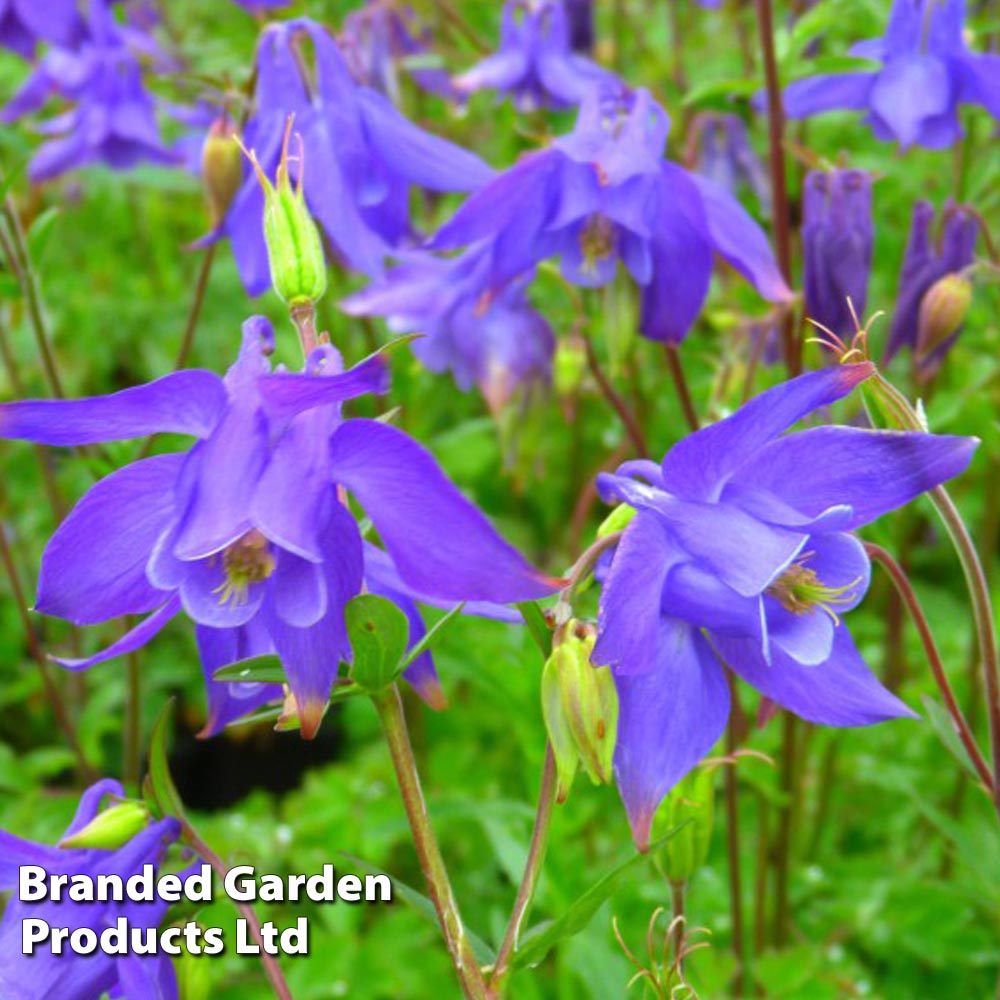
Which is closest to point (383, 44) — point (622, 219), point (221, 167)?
point (221, 167)

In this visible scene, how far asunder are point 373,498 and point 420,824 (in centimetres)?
21

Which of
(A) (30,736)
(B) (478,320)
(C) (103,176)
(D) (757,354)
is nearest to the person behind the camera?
(D) (757,354)

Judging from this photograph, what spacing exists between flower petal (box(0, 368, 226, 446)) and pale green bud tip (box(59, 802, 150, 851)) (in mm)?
247

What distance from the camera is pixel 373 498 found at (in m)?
0.80

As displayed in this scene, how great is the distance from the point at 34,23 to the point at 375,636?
140 centimetres

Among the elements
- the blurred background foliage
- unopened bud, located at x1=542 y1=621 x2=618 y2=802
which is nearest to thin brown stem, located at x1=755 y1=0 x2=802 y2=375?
the blurred background foliage

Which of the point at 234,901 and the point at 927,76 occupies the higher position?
the point at 927,76

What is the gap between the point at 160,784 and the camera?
3.03ft

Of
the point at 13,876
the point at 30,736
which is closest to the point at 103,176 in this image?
the point at 30,736

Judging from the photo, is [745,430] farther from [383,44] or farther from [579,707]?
[383,44]

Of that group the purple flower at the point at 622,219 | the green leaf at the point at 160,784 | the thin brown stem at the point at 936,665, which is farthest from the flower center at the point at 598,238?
the green leaf at the point at 160,784

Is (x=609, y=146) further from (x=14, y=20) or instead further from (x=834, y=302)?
(x=14, y=20)

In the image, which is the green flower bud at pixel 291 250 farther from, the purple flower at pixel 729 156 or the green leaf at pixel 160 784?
the purple flower at pixel 729 156

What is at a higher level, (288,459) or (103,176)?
(288,459)
